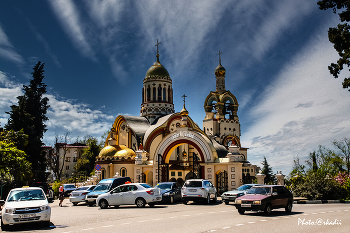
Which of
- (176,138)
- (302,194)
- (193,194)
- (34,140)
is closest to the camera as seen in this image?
(193,194)

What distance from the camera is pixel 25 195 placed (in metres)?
12.6

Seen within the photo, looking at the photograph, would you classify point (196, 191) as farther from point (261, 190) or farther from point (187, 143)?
point (187, 143)

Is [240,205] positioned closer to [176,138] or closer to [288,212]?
[288,212]

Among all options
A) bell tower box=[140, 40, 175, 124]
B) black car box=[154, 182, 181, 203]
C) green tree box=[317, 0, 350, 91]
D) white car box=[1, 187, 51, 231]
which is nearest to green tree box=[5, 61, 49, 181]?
bell tower box=[140, 40, 175, 124]

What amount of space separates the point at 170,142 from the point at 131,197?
Result: 12630 millimetres

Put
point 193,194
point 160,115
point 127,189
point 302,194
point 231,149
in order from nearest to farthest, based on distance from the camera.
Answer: point 127,189 → point 193,194 → point 302,194 → point 231,149 → point 160,115

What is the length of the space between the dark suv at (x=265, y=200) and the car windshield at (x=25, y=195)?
25.3 ft

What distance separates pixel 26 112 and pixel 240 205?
101ft

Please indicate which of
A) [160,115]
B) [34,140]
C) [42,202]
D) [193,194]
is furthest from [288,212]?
[34,140]

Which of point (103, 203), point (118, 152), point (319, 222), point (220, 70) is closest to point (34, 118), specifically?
point (118, 152)

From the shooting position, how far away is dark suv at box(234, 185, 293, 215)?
1320cm

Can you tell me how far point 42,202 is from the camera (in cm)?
1196

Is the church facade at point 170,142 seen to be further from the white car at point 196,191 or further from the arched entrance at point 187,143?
the white car at point 196,191

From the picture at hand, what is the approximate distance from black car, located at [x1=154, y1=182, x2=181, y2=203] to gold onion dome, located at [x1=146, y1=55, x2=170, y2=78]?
75.7ft
